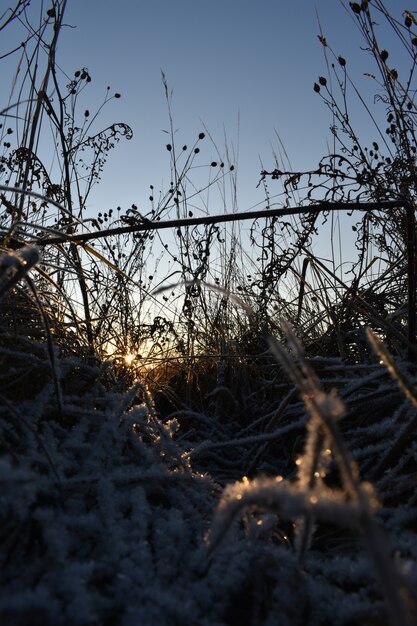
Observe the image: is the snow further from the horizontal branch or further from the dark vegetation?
the horizontal branch

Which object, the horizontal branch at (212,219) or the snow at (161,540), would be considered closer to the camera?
the snow at (161,540)

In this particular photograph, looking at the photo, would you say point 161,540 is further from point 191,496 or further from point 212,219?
point 212,219

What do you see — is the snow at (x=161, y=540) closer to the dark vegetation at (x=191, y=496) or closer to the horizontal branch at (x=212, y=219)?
the dark vegetation at (x=191, y=496)

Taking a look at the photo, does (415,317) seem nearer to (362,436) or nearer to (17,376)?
(362,436)

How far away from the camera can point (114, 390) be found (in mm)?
1286

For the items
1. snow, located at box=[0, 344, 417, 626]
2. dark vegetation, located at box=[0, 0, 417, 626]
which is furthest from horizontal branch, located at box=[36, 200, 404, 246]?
snow, located at box=[0, 344, 417, 626]

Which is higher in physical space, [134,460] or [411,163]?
[411,163]

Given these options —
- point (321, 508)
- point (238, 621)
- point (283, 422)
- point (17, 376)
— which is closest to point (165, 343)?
point (283, 422)

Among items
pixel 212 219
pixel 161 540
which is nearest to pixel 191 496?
pixel 161 540

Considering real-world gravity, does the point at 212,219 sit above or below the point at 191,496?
above

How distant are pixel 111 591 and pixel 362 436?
0.64 metres

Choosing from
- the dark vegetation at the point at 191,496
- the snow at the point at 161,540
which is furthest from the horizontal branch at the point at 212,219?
the snow at the point at 161,540

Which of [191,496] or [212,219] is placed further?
[212,219]

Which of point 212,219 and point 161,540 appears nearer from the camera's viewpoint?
point 161,540
